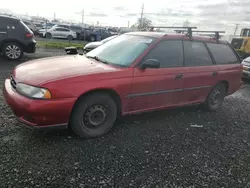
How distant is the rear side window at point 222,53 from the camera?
5055 millimetres

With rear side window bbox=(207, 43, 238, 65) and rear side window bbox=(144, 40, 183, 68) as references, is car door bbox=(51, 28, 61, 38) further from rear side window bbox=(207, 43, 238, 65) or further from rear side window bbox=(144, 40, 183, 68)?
rear side window bbox=(144, 40, 183, 68)

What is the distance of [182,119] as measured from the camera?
15.7ft

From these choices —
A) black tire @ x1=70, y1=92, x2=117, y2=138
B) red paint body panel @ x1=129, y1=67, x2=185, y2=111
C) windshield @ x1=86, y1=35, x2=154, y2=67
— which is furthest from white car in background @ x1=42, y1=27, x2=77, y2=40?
black tire @ x1=70, y1=92, x2=117, y2=138

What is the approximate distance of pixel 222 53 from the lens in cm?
525

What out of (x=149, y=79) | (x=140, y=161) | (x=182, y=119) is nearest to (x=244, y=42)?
(x=182, y=119)

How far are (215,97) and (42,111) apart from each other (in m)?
3.90

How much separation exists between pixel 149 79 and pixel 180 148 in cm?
118

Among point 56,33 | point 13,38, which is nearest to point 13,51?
point 13,38

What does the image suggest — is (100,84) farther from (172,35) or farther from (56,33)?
(56,33)

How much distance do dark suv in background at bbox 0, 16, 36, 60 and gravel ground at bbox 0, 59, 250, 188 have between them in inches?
202

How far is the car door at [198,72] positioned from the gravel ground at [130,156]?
2.20ft

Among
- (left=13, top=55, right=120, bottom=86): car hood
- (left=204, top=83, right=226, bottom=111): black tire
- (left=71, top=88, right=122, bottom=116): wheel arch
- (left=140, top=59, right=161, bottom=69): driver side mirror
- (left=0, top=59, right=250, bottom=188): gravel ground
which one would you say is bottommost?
(left=0, top=59, right=250, bottom=188): gravel ground

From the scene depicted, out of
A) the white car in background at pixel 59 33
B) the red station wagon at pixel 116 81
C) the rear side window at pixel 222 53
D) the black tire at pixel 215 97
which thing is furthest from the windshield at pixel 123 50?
the white car in background at pixel 59 33

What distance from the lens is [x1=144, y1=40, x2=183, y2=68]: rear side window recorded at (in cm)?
406
